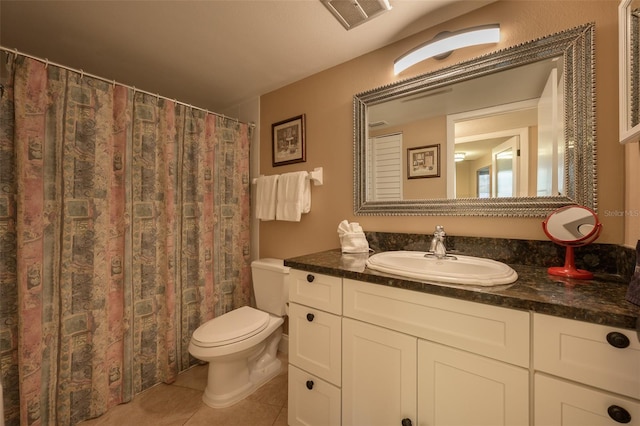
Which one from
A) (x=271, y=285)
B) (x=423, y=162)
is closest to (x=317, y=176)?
(x=423, y=162)

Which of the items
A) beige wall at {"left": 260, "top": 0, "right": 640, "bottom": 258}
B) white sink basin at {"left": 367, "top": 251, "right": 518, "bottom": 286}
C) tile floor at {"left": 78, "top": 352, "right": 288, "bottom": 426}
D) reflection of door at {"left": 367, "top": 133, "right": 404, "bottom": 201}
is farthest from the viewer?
reflection of door at {"left": 367, "top": 133, "right": 404, "bottom": 201}

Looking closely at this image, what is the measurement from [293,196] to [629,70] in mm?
1617

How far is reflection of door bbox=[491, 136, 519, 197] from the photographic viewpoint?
1184 millimetres

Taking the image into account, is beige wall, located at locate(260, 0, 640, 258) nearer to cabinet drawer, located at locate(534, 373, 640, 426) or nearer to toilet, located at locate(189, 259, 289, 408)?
toilet, located at locate(189, 259, 289, 408)

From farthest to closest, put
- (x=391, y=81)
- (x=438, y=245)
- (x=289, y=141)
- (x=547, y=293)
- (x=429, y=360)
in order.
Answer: (x=289, y=141) → (x=391, y=81) → (x=438, y=245) → (x=429, y=360) → (x=547, y=293)

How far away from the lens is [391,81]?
1.52 metres

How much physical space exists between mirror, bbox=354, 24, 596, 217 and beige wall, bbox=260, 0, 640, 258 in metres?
0.05

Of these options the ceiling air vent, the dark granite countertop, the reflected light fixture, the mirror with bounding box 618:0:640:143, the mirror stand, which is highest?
the ceiling air vent

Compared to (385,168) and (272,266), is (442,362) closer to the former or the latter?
(385,168)

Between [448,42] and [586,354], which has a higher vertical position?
[448,42]

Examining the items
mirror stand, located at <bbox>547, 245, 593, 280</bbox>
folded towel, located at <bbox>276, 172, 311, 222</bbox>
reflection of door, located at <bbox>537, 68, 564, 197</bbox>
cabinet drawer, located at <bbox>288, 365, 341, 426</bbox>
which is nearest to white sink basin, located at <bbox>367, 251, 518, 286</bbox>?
mirror stand, located at <bbox>547, 245, 593, 280</bbox>

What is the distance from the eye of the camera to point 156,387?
1637mm

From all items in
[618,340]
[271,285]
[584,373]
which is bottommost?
[271,285]

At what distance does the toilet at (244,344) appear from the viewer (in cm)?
142
